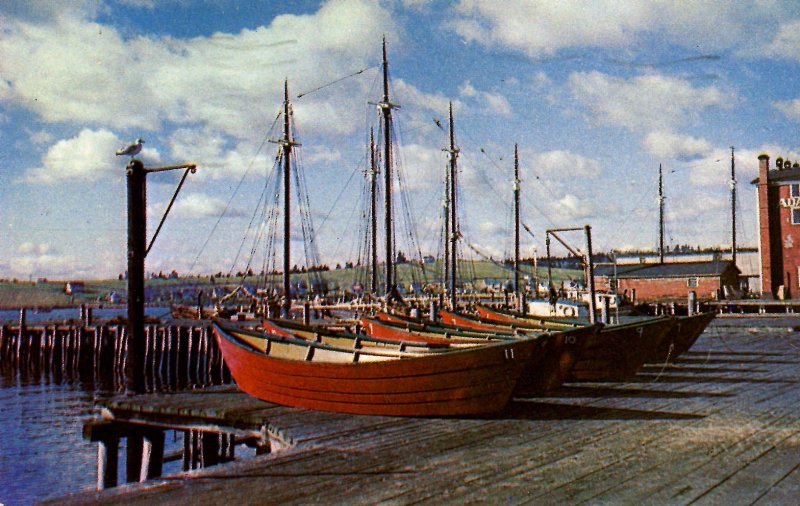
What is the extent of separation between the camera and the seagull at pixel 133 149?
39.4ft

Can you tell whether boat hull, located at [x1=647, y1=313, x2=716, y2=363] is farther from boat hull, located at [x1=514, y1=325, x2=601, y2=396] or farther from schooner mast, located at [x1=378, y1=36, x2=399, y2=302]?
schooner mast, located at [x1=378, y1=36, x2=399, y2=302]

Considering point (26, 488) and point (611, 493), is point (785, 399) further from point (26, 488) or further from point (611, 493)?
point (26, 488)

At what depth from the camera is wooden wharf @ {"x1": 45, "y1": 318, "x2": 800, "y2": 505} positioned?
6199 millimetres

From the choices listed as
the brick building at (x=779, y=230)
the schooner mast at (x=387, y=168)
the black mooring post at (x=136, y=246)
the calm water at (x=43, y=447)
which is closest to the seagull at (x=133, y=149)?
the black mooring post at (x=136, y=246)

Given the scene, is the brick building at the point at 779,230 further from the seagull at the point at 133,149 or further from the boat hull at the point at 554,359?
the seagull at the point at 133,149

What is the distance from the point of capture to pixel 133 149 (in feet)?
39.8

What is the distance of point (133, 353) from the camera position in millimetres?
12250

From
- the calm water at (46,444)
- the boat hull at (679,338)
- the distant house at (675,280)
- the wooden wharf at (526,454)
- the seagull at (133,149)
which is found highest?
the seagull at (133,149)

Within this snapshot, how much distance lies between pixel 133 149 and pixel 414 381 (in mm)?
6704

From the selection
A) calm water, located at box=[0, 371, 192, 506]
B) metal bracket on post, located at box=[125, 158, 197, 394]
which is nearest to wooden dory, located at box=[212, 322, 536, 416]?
metal bracket on post, located at box=[125, 158, 197, 394]

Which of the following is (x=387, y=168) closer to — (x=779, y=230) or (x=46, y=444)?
(x=46, y=444)

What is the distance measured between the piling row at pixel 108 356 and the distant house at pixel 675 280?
31.6m

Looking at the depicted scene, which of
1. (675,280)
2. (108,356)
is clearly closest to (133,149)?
(108,356)

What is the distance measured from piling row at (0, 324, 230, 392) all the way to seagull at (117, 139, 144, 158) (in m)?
22.9
